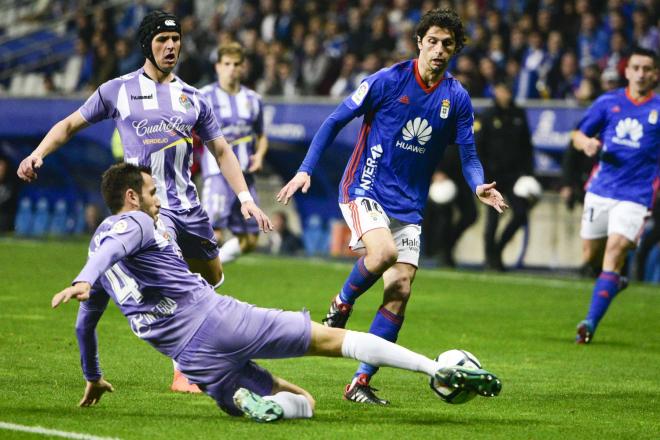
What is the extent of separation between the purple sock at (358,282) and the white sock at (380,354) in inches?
52.8

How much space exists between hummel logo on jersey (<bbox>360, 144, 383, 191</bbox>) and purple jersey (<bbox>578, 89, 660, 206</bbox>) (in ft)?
12.8

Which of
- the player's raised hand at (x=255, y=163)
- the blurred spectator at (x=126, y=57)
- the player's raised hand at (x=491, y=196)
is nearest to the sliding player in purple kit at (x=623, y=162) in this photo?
the player's raised hand at (x=255, y=163)

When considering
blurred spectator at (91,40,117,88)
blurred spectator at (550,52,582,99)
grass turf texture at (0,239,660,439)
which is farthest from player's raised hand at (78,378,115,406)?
blurred spectator at (91,40,117,88)

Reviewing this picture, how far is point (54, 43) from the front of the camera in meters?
27.9

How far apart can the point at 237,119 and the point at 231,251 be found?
156 centimetres

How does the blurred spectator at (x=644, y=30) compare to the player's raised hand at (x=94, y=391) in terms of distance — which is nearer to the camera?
the player's raised hand at (x=94, y=391)

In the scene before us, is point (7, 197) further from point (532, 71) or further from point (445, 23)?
point (445, 23)

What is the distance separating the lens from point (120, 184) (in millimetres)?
6570

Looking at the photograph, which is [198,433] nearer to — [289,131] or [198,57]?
[289,131]

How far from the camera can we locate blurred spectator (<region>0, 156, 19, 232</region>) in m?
24.5

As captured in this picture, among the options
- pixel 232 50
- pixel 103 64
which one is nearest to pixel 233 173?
pixel 232 50

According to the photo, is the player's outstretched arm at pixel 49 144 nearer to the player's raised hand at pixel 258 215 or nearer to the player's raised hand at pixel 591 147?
the player's raised hand at pixel 258 215

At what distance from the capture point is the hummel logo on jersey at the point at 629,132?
11.5 metres

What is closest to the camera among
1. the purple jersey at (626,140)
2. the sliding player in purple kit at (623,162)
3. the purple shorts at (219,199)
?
the sliding player in purple kit at (623,162)
